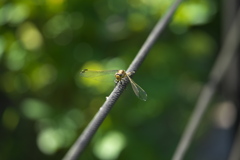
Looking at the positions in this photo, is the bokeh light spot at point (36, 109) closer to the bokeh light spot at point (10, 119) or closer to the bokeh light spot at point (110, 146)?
the bokeh light spot at point (10, 119)

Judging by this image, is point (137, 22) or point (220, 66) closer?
point (137, 22)

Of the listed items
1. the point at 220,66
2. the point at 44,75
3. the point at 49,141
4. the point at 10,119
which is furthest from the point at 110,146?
the point at 220,66

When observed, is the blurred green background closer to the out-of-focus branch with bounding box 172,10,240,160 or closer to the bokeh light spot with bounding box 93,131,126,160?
the bokeh light spot with bounding box 93,131,126,160

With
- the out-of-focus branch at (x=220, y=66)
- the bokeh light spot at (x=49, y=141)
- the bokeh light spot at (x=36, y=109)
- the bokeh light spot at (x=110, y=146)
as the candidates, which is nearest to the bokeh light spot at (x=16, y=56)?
the bokeh light spot at (x=36, y=109)

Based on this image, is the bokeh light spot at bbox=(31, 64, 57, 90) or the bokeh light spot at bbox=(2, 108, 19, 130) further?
the bokeh light spot at bbox=(2, 108, 19, 130)

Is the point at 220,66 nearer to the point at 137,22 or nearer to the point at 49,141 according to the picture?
the point at 137,22

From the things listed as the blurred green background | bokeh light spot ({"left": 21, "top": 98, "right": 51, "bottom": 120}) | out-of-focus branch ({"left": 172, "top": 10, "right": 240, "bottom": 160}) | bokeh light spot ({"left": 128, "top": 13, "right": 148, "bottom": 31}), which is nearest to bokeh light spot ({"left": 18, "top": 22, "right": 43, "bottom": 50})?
the blurred green background

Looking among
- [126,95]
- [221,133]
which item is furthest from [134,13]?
[221,133]

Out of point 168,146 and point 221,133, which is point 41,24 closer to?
point 168,146
